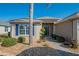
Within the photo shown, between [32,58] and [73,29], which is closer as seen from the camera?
[32,58]

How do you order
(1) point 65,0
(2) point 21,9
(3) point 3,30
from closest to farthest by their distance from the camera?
(1) point 65,0
(2) point 21,9
(3) point 3,30

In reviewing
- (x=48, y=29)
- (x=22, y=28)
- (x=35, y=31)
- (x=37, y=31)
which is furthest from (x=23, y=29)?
(x=48, y=29)

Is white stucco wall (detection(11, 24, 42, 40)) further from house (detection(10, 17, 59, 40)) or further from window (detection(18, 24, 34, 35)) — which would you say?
window (detection(18, 24, 34, 35))

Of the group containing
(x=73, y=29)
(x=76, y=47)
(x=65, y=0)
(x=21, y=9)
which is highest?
(x=21, y=9)

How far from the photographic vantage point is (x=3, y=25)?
3262 centimetres

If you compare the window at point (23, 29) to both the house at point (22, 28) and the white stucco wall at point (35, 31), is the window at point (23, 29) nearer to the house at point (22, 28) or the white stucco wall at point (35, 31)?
the house at point (22, 28)

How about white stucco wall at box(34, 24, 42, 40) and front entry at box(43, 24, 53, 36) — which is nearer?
white stucco wall at box(34, 24, 42, 40)

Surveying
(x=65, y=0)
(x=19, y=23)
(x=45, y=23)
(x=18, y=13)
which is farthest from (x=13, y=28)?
(x=65, y=0)

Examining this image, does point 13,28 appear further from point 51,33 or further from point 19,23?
point 51,33

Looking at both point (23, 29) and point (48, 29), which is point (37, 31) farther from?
point (48, 29)

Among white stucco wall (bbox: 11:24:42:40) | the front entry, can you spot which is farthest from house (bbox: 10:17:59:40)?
the front entry

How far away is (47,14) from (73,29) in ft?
52.8

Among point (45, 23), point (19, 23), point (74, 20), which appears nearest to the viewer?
point (74, 20)

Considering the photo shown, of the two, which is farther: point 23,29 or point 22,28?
point 22,28
